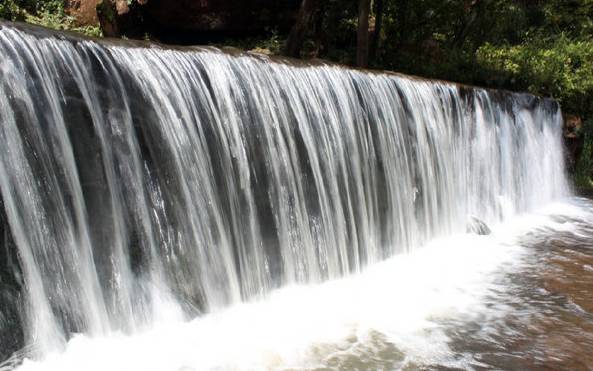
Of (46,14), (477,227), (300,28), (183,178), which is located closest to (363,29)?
(300,28)

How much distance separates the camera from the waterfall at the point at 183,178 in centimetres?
344

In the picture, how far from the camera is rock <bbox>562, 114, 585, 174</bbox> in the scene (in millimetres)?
12766

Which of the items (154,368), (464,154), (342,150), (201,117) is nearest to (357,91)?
(342,150)

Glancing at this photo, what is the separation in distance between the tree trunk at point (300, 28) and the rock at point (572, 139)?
658 centimetres

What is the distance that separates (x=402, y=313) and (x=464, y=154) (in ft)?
14.8

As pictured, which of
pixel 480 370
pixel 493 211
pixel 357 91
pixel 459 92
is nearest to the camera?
pixel 480 370

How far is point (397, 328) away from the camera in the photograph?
4.38 metres

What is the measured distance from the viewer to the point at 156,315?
3.96 meters

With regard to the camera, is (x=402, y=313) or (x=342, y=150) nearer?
(x=402, y=313)

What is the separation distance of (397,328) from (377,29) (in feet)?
35.7

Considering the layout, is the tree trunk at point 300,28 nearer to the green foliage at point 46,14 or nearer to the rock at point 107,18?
the rock at point 107,18

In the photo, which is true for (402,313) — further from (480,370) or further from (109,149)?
(109,149)

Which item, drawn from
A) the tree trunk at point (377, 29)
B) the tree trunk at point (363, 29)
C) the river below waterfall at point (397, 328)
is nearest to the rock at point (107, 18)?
the tree trunk at point (363, 29)

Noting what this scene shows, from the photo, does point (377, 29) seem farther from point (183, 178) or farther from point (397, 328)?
point (397, 328)
